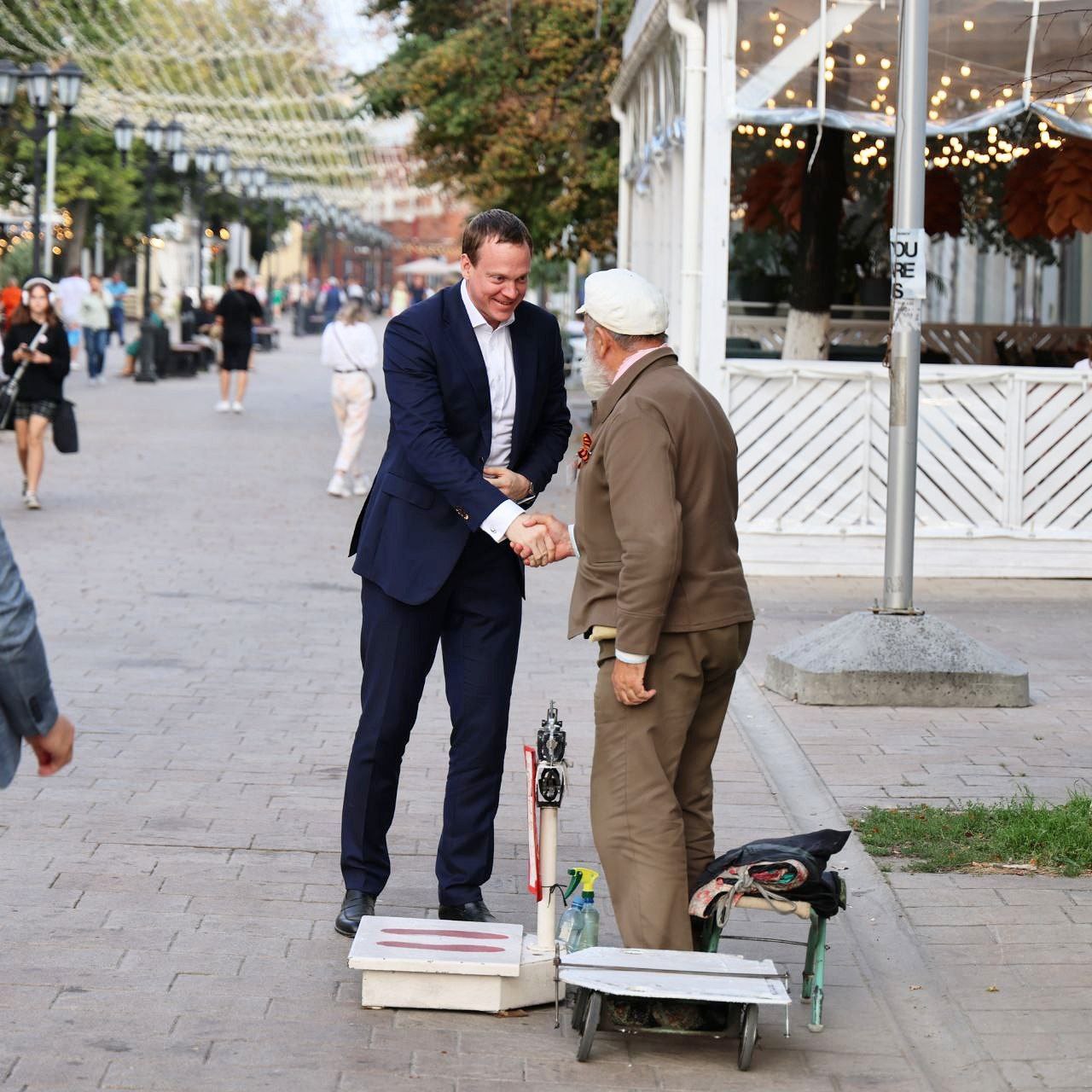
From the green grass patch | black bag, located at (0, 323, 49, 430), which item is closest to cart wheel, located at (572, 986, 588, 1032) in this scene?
the green grass patch

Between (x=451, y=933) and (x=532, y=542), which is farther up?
(x=532, y=542)

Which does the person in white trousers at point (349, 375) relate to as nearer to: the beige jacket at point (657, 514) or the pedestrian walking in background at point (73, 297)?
the beige jacket at point (657, 514)

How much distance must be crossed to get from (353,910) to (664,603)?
1453mm

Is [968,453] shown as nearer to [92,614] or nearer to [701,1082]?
[92,614]

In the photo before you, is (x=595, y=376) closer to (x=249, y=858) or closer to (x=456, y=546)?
(x=456, y=546)

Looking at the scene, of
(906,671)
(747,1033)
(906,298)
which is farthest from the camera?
(906,298)

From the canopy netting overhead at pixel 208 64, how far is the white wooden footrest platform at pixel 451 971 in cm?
2457

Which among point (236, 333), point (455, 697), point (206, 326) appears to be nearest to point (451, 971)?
point (455, 697)

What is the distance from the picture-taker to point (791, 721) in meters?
8.12

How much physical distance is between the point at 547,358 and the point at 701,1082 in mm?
2057

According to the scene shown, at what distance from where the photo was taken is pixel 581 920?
480 centimetres

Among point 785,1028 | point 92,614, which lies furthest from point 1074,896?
point 92,614

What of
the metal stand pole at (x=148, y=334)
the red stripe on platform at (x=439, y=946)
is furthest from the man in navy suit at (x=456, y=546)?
the metal stand pole at (x=148, y=334)

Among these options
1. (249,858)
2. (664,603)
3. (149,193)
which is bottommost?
(249,858)
